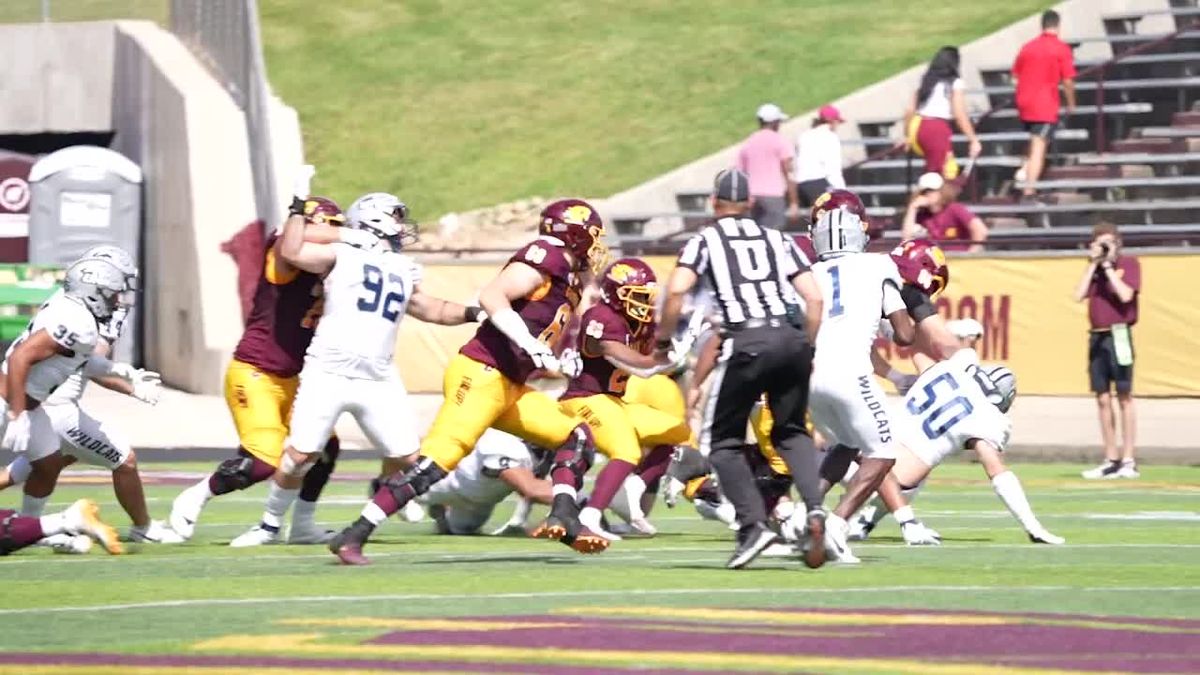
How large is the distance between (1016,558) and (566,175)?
2233 centimetres

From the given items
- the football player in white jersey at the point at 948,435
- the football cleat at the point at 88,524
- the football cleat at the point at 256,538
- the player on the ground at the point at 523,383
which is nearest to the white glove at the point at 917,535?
the football player in white jersey at the point at 948,435

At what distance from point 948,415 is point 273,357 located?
12.2 ft

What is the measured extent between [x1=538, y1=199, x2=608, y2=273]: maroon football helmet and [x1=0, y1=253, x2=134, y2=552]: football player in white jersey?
7.37 feet

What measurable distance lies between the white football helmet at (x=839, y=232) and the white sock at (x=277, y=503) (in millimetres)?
3127

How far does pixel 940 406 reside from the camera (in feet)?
47.0

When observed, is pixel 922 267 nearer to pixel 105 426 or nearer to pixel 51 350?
pixel 105 426

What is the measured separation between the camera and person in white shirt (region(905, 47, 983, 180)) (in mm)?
27703

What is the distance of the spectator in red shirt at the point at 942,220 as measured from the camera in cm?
2542

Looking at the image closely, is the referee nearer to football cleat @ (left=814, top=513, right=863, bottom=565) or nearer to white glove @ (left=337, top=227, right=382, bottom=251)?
football cleat @ (left=814, top=513, right=863, bottom=565)

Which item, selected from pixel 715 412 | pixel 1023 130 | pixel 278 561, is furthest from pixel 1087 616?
pixel 1023 130

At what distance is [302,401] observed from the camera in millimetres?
13570

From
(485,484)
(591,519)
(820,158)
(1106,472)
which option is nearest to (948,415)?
(591,519)

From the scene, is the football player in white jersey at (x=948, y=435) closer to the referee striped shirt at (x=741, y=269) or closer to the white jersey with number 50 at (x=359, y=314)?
the referee striped shirt at (x=741, y=269)

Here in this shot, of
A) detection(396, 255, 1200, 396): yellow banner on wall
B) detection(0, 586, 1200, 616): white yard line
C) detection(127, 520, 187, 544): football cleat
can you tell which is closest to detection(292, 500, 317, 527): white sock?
detection(127, 520, 187, 544): football cleat
